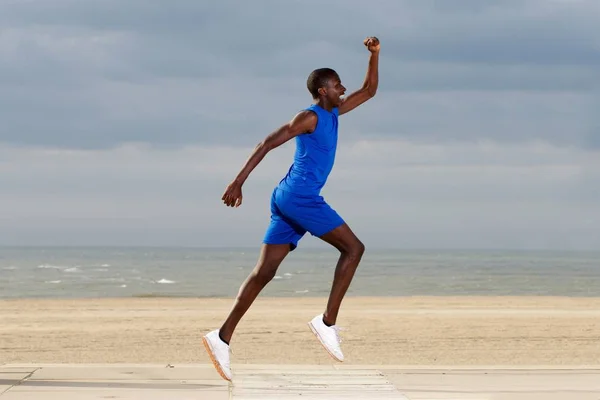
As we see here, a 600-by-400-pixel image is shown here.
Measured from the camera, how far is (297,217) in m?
5.96

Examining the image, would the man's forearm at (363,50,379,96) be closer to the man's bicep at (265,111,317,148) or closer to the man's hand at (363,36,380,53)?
the man's hand at (363,36,380,53)

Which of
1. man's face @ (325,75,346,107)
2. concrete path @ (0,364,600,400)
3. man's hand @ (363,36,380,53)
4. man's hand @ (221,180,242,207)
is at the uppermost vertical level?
man's hand @ (363,36,380,53)

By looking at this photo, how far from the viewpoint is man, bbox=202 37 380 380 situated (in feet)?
19.4

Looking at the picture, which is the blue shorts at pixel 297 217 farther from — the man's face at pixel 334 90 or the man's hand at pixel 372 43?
the man's hand at pixel 372 43

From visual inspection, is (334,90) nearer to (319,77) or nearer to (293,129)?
(319,77)

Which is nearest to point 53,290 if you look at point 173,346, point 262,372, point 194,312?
point 194,312

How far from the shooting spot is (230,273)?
52.4m

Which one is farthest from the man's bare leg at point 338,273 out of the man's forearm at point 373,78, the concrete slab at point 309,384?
the man's forearm at point 373,78

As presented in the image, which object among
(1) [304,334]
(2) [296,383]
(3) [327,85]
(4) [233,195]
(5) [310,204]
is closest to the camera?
(4) [233,195]

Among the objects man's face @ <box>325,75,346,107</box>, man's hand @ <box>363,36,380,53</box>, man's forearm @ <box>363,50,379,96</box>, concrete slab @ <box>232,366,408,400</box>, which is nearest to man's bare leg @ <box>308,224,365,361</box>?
concrete slab @ <box>232,366,408,400</box>

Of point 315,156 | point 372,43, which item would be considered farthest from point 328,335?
point 372,43

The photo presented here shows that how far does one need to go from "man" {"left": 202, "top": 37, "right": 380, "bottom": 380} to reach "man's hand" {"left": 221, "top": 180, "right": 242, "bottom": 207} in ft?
0.08

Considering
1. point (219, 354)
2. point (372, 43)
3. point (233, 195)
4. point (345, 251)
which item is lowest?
point (219, 354)

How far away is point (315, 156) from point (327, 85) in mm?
465
